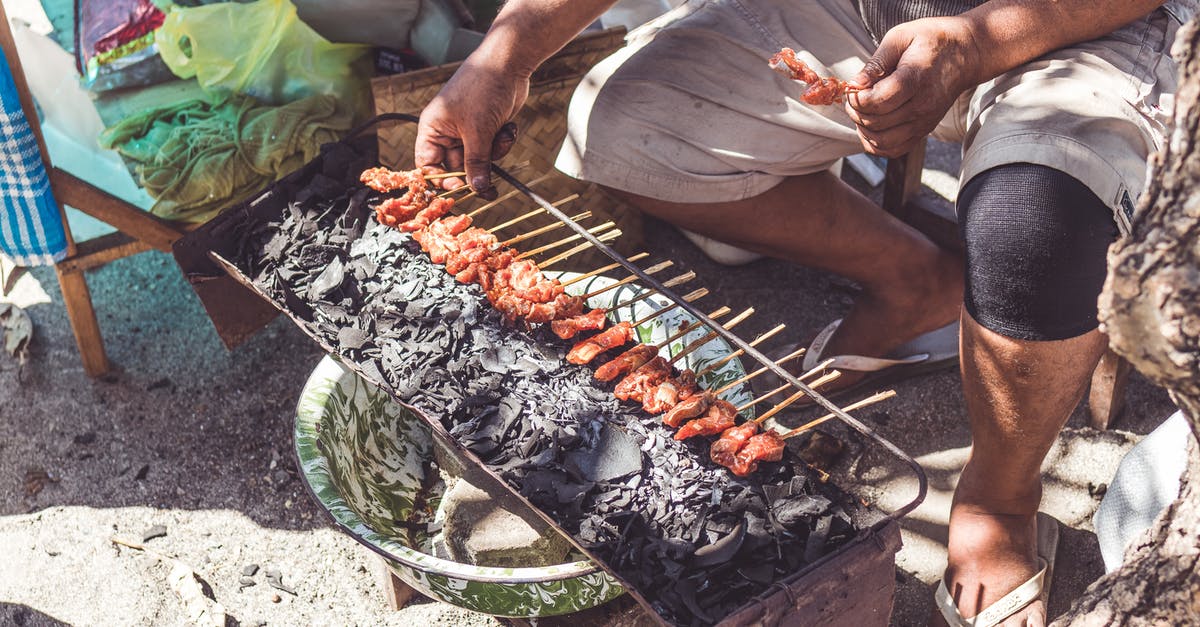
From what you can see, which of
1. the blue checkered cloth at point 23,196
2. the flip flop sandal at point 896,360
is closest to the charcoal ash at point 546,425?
the blue checkered cloth at point 23,196

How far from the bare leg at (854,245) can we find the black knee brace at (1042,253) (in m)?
0.93

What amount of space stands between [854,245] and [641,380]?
119cm

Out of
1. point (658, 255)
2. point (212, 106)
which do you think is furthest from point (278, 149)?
point (658, 255)

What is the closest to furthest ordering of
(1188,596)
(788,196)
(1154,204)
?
(1154,204)
(1188,596)
(788,196)

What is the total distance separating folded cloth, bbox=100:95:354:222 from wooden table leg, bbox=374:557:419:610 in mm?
1763

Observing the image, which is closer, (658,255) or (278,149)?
(278,149)

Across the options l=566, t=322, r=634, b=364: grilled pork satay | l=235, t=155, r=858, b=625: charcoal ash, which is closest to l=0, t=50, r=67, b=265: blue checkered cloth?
l=235, t=155, r=858, b=625: charcoal ash

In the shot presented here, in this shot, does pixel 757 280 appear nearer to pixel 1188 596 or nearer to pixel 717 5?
pixel 717 5

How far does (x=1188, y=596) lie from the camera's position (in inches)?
69.2

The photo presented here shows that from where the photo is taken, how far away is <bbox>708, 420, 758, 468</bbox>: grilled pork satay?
245cm

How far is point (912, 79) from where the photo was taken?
8.23ft

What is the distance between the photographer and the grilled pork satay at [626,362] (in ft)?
8.88

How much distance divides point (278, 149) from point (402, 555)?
2120mm

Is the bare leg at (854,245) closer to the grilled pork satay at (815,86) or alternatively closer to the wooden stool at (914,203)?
the wooden stool at (914,203)
